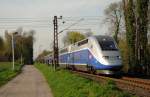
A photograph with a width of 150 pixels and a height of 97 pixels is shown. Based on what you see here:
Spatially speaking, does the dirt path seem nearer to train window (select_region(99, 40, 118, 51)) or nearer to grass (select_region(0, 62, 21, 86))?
grass (select_region(0, 62, 21, 86))

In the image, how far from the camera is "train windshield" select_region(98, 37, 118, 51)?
2947 cm

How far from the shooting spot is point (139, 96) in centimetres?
1538

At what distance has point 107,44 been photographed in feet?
97.7

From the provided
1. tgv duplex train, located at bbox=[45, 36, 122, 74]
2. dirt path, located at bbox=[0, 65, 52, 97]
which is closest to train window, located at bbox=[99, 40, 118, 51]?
tgv duplex train, located at bbox=[45, 36, 122, 74]

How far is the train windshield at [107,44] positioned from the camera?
2947cm

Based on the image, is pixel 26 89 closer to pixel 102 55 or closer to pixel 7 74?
pixel 102 55

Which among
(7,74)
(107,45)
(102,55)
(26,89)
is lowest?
(26,89)

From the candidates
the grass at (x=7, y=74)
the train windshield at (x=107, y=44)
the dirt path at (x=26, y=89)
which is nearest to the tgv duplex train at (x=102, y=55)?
the train windshield at (x=107, y=44)

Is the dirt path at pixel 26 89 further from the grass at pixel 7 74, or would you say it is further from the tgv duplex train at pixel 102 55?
the tgv duplex train at pixel 102 55

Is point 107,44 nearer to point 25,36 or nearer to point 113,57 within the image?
point 113,57

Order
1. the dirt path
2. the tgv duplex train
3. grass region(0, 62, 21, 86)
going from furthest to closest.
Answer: grass region(0, 62, 21, 86), the tgv duplex train, the dirt path

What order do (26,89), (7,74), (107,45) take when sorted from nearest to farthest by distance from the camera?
(26,89) → (107,45) → (7,74)

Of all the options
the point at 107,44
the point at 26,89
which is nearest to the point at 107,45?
the point at 107,44

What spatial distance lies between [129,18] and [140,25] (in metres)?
1.65
